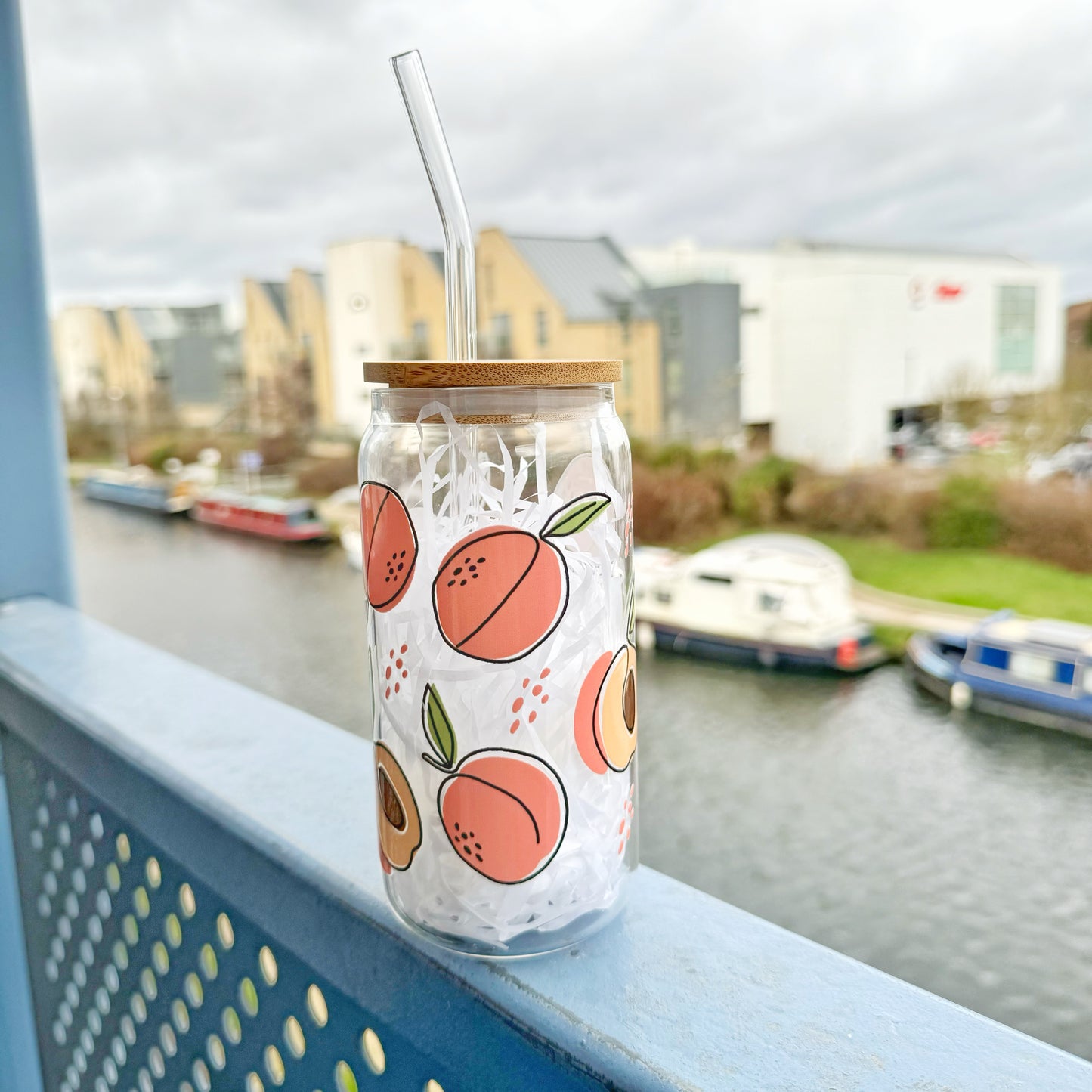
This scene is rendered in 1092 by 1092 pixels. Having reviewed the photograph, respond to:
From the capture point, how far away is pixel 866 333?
132 cm

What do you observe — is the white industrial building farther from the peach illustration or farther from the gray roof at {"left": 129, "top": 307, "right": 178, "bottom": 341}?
the gray roof at {"left": 129, "top": 307, "right": 178, "bottom": 341}

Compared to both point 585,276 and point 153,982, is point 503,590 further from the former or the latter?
point 585,276

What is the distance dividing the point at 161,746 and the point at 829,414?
107cm

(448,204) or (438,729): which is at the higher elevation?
(448,204)

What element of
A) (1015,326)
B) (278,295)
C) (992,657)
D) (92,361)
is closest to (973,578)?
(992,657)

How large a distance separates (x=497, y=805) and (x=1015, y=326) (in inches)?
46.9

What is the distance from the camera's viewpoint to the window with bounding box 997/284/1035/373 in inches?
46.5

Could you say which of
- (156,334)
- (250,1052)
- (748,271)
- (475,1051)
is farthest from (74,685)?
(156,334)

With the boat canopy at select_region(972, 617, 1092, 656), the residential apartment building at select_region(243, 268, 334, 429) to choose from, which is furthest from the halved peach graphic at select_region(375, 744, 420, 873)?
the residential apartment building at select_region(243, 268, 334, 429)

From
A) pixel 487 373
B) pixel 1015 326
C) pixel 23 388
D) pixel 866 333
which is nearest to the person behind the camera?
pixel 487 373

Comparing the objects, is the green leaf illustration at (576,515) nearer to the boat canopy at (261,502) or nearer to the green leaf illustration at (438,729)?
the green leaf illustration at (438,729)

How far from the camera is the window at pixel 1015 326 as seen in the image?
1182mm

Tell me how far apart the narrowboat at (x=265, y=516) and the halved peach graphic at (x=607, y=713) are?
162cm

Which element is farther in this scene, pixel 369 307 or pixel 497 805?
pixel 369 307
